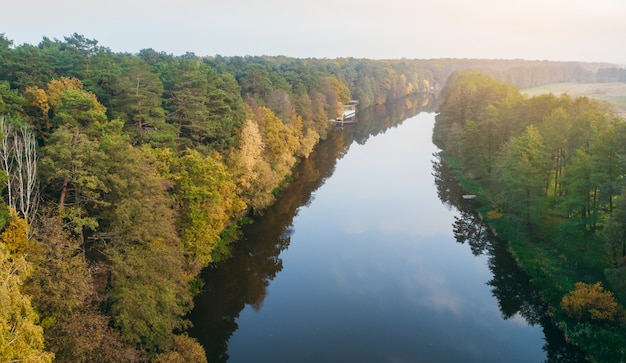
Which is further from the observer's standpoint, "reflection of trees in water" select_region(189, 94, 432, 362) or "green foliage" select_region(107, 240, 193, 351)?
"reflection of trees in water" select_region(189, 94, 432, 362)

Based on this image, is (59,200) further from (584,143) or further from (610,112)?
(610,112)

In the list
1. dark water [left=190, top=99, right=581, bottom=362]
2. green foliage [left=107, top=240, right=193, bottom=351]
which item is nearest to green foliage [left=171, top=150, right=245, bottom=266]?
dark water [left=190, top=99, right=581, bottom=362]

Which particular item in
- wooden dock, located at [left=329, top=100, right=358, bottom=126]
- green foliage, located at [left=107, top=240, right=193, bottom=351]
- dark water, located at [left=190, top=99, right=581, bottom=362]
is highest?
wooden dock, located at [left=329, top=100, right=358, bottom=126]

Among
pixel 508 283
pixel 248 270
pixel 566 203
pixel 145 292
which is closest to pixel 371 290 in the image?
pixel 248 270

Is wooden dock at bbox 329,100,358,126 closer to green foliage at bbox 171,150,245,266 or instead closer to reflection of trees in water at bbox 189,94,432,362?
reflection of trees in water at bbox 189,94,432,362

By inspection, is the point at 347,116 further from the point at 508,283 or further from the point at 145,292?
the point at 145,292

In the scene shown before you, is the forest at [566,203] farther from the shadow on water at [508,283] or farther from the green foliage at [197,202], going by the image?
the green foliage at [197,202]

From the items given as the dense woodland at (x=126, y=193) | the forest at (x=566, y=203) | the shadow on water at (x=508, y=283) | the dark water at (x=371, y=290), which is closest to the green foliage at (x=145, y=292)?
the dense woodland at (x=126, y=193)
